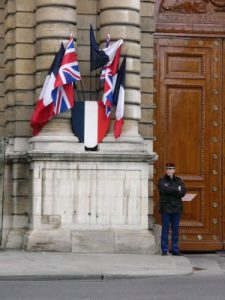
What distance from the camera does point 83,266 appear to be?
17656 mm

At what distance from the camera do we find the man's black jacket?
800 inches

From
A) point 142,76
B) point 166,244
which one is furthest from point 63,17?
point 166,244

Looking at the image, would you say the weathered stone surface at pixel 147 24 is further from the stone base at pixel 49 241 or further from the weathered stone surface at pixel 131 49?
the stone base at pixel 49 241

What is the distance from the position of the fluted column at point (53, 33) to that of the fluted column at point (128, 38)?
2.50ft

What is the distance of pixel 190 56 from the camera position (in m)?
22.4

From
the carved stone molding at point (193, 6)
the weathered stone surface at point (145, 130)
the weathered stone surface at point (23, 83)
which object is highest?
the carved stone molding at point (193, 6)

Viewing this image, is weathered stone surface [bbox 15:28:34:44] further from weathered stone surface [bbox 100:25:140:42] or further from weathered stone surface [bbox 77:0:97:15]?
weathered stone surface [bbox 100:25:140:42]

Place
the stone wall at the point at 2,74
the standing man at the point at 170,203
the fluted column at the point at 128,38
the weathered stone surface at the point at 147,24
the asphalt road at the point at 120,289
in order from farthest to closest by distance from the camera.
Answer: the stone wall at the point at 2,74
the weathered stone surface at the point at 147,24
the fluted column at the point at 128,38
the standing man at the point at 170,203
the asphalt road at the point at 120,289

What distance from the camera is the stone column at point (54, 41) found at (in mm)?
20188

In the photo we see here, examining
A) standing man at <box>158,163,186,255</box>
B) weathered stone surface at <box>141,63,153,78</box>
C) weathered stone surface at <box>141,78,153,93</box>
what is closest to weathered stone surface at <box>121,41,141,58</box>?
weathered stone surface at <box>141,63,153,78</box>

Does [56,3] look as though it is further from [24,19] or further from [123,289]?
[123,289]

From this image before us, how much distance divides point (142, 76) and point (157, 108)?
104cm

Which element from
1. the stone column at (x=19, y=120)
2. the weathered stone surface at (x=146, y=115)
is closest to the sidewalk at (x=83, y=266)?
the stone column at (x=19, y=120)

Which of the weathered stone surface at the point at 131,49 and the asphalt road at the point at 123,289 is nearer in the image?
the asphalt road at the point at 123,289
